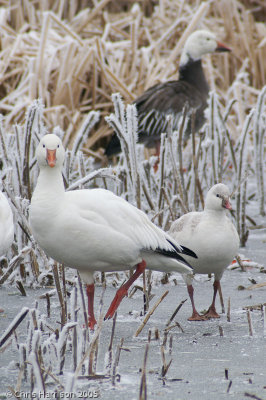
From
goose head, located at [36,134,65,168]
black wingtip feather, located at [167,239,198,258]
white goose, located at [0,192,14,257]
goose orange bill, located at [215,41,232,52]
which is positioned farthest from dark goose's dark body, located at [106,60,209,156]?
goose head, located at [36,134,65,168]

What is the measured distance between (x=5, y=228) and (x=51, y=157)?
47 cm

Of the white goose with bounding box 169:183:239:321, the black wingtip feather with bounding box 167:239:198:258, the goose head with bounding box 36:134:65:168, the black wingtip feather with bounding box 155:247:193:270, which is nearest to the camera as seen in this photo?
the goose head with bounding box 36:134:65:168

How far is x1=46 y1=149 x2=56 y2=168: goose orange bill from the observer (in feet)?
11.7

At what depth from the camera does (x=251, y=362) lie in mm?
3068

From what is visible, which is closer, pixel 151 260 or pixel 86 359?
pixel 86 359

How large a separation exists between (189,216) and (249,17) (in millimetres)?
7360

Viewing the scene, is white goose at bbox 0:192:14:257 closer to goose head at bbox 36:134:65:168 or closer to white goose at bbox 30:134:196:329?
white goose at bbox 30:134:196:329

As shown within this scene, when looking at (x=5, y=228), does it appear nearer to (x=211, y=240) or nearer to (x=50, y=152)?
(x=50, y=152)

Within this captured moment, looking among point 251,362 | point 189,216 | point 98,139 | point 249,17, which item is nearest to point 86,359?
point 251,362

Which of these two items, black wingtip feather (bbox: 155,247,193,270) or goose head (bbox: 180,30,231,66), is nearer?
black wingtip feather (bbox: 155,247,193,270)

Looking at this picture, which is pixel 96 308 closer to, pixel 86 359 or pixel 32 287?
pixel 32 287

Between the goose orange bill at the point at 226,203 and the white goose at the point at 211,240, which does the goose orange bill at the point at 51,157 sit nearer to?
the white goose at the point at 211,240

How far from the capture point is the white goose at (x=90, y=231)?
348 centimetres

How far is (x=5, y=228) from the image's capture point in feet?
12.4
